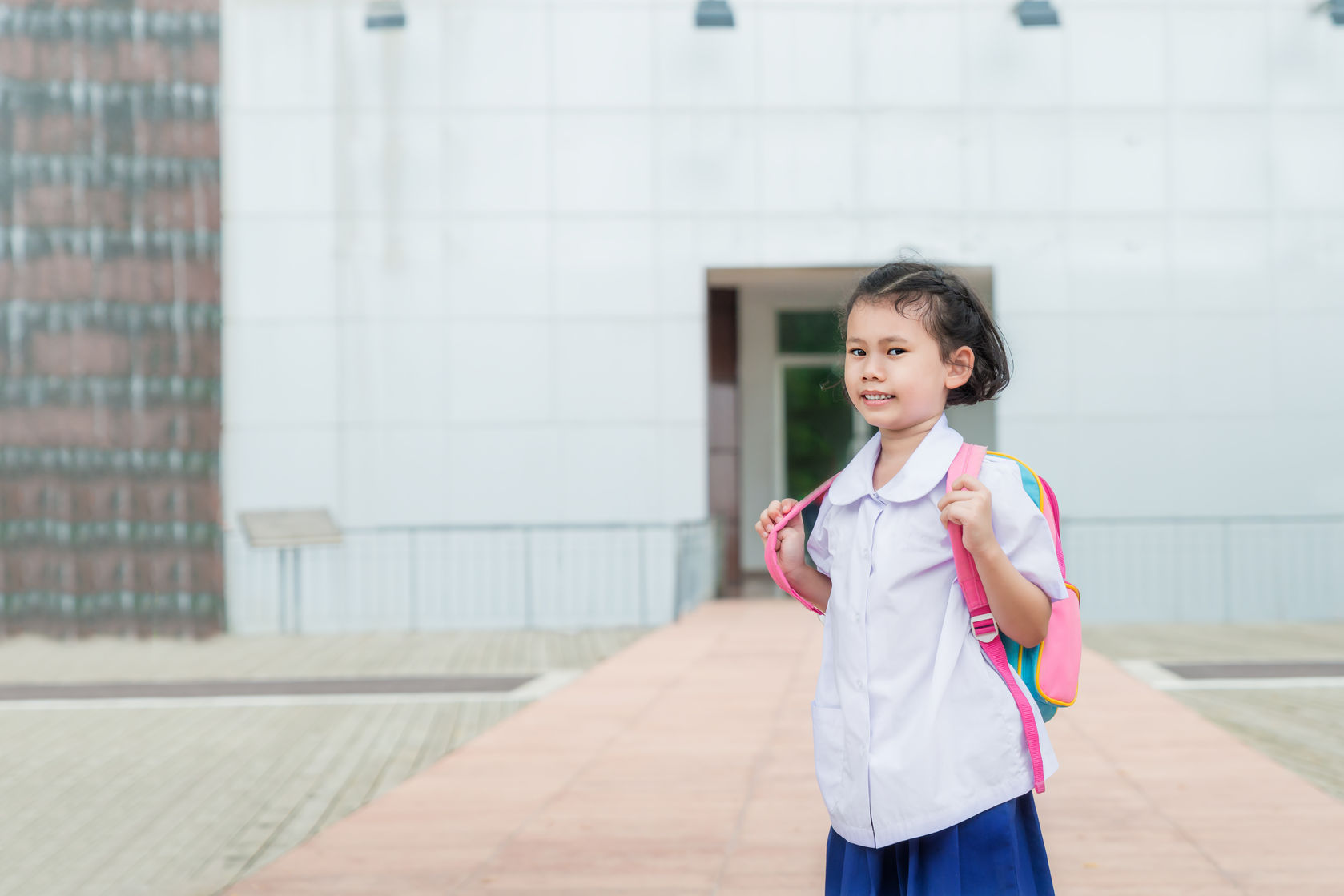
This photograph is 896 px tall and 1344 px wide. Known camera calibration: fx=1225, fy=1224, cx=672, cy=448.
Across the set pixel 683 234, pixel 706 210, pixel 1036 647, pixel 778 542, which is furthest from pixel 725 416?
pixel 1036 647

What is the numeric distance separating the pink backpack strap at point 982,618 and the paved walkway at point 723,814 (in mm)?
2448

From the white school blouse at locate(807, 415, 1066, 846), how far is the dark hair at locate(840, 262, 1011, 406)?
177 millimetres

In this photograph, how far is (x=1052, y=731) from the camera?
23.6 feet

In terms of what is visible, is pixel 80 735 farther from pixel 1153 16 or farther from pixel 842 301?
pixel 1153 16

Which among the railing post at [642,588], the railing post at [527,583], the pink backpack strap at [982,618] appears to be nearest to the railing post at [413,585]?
the railing post at [527,583]

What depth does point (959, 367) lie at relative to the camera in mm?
2176

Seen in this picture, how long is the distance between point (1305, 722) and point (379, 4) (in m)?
12.9

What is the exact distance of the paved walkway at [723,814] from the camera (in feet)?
14.6

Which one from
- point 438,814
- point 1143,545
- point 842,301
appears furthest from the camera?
point 1143,545

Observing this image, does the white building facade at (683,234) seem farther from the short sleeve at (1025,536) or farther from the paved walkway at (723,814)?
the short sleeve at (1025,536)

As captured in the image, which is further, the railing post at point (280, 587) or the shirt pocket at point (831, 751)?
the railing post at point (280, 587)

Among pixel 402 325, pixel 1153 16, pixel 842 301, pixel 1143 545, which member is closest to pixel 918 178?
pixel 1153 16

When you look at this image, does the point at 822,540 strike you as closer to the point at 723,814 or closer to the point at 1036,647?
the point at 1036,647

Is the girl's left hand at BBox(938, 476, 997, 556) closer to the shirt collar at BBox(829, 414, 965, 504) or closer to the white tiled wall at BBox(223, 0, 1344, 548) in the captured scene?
the shirt collar at BBox(829, 414, 965, 504)
